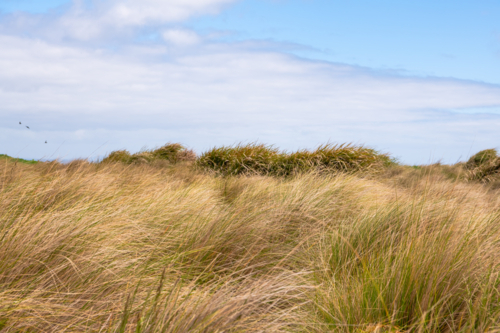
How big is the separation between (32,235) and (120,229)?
2.66 ft

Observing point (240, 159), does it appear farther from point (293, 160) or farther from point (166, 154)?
point (166, 154)

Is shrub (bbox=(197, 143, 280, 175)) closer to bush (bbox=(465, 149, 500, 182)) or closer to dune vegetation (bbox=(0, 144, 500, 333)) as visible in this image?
dune vegetation (bbox=(0, 144, 500, 333))

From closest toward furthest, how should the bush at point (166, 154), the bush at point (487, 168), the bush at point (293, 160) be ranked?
1. the bush at point (293, 160)
2. the bush at point (487, 168)
3. the bush at point (166, 154)

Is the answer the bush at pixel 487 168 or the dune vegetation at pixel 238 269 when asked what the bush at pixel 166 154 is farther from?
the bush at pixel 487 168

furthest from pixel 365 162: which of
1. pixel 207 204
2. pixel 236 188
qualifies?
pixel 207 204

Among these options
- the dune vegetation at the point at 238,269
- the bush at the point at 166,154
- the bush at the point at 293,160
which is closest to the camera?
the dune vegetation at the point at 238,269

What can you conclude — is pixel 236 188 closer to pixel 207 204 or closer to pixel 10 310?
pixel 207 204

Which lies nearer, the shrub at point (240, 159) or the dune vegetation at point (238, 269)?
the dune vegetation at point (238, 269)

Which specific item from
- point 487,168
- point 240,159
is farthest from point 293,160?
point 487,168

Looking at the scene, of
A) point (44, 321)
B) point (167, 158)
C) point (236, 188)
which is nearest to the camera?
point (44, 321)

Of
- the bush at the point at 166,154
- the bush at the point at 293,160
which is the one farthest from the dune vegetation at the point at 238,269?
the bush at the point at 166,154

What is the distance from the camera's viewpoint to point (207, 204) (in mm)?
4750

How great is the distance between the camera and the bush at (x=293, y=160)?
33.1 ft

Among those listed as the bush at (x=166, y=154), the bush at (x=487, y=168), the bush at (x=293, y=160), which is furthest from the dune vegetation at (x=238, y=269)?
the bush at (x=166, y=154)
